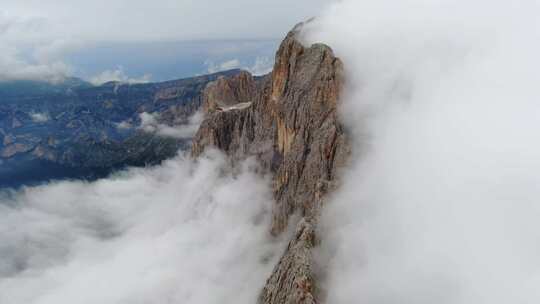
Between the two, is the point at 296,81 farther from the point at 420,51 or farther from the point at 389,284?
the point at 389,284

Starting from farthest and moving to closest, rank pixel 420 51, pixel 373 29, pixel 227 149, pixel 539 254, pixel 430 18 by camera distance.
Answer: pixel 227 149
pixel 373 29
pixel 430 18
pixel 420 51
pixel 539 254

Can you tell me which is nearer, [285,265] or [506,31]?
[285,265]

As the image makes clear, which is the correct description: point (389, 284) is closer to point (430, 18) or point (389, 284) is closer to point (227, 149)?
point (430, 18)

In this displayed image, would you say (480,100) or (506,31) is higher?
(506,31)

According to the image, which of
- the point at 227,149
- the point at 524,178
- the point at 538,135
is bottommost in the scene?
the point at 227,149

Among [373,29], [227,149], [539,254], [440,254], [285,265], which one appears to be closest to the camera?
[539,254]

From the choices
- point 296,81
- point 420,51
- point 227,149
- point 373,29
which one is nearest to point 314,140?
point 296,81
